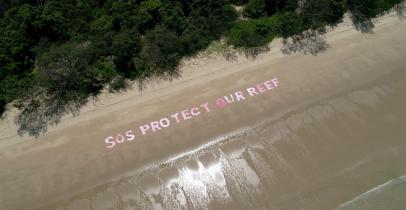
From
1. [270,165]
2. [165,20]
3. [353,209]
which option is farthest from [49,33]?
[353,209]

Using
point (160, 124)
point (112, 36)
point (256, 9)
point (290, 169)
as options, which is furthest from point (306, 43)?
point (112, 36)

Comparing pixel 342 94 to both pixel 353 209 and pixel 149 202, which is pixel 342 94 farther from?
pixel 149 202

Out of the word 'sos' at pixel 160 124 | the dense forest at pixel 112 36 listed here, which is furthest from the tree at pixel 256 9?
the word 'sos' at pixel 160 124

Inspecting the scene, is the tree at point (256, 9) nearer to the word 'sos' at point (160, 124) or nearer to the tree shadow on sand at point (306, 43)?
the tree shadow on sand at point (306, 43)

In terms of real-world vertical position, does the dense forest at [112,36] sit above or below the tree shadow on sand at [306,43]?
above

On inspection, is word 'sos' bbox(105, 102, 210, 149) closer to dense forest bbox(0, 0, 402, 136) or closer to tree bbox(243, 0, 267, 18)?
dense forest bbox(0, 0, 402, 136)

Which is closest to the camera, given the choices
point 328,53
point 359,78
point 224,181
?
point 224,181

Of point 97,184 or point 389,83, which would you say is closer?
point 97,184
